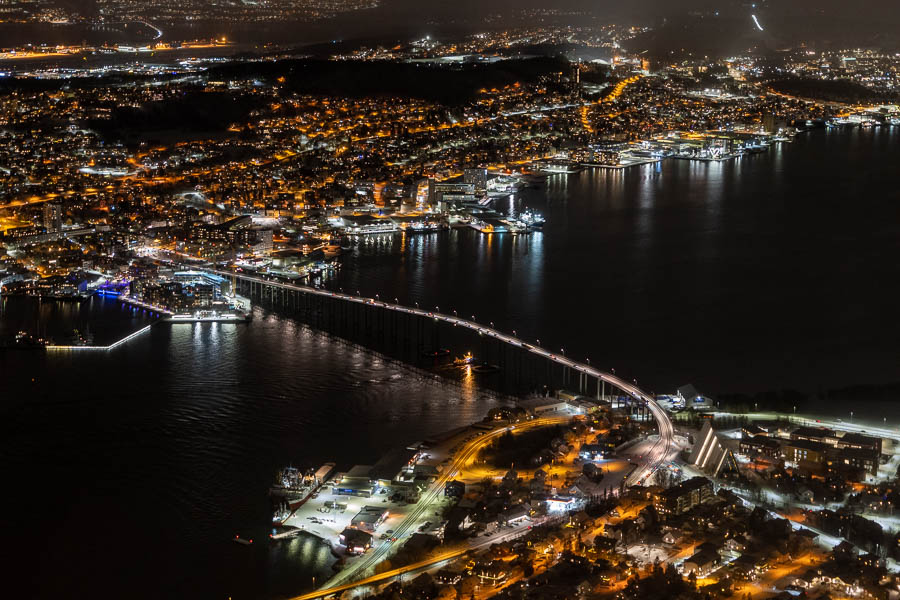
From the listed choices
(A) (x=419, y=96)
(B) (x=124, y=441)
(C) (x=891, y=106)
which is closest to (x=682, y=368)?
(B) (x=124, y=441)

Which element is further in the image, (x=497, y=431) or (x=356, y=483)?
(x=497, y=431)

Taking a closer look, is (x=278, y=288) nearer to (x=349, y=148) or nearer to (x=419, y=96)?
(x=349, y=148)

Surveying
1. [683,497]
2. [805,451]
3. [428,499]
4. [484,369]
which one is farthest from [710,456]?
[484,369]

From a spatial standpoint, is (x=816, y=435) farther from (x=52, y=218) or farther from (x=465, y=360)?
(x=52, y=218)

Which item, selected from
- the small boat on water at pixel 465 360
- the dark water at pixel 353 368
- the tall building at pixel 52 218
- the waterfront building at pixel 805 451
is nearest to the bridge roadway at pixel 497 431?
the dark water at pixel 353 368

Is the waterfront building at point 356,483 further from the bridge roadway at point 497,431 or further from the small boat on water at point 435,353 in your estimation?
the small boat on water at point 435,353

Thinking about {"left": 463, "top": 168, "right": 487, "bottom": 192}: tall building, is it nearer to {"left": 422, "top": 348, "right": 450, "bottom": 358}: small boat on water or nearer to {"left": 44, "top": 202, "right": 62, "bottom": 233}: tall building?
{"left": 44, "top": 202, "right": 62, "bottom": 233}: tall building
